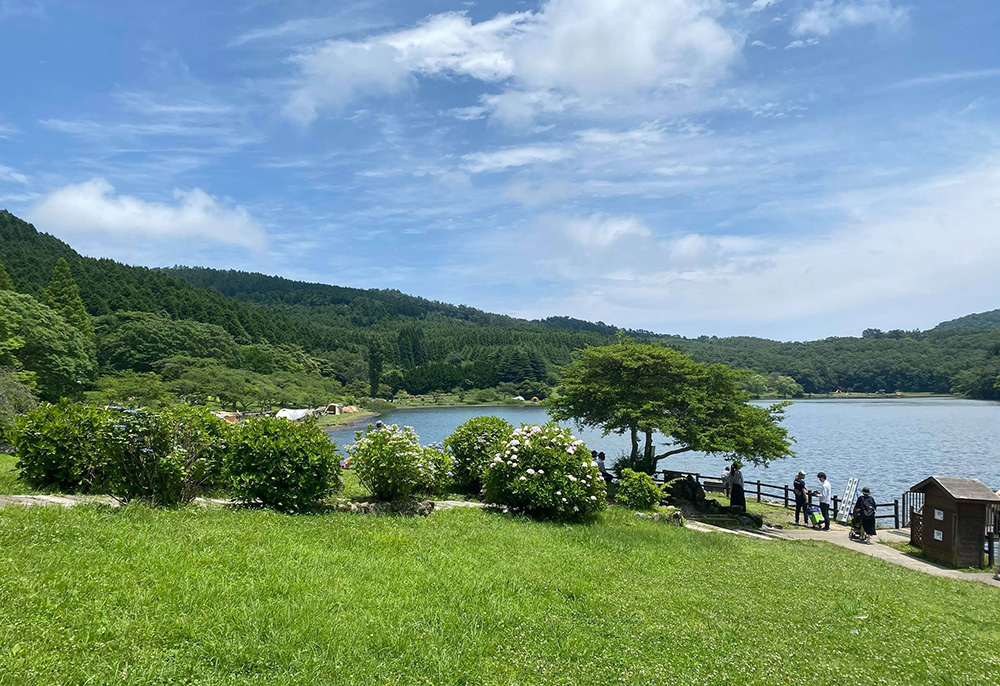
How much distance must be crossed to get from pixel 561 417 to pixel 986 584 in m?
14.1

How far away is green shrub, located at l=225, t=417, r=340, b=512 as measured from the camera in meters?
8.44

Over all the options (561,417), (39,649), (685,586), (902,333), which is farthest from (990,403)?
(39,649)

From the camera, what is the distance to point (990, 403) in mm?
91438

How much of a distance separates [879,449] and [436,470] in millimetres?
43536

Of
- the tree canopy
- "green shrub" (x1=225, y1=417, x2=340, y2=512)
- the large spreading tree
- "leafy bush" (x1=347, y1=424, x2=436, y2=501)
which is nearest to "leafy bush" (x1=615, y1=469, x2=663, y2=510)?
"leafy bush" (x1=347, y1=424, x2=436, y2=501)

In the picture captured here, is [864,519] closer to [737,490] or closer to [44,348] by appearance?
[737,490]

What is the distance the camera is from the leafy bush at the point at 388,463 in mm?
9672

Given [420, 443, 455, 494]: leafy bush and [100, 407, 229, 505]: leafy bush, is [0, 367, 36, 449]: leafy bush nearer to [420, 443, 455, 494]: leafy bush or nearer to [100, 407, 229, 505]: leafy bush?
[100, 407, 229, 505]: leafy bush

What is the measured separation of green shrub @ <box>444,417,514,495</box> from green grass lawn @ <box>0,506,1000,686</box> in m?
4.22

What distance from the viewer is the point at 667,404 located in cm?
2172

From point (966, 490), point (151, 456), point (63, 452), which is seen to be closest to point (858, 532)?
point (966, 490)

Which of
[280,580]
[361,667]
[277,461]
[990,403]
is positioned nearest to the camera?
[361,667]

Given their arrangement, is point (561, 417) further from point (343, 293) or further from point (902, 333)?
point (343, 293)

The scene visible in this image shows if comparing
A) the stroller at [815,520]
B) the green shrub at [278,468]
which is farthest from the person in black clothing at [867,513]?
the green shrub at [278,468]
